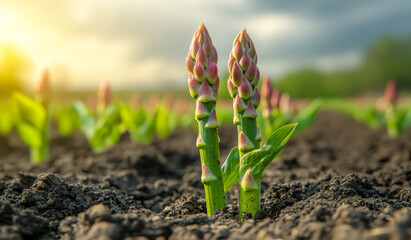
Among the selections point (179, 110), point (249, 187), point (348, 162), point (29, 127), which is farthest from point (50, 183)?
point (179, 110)

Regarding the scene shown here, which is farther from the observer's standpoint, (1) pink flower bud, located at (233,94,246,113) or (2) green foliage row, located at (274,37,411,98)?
(2) green foliage row, located at (274,37,411,98)

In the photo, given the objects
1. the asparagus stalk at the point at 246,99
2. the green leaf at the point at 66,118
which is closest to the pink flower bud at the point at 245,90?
the asparagus stalk at the point at 246,99

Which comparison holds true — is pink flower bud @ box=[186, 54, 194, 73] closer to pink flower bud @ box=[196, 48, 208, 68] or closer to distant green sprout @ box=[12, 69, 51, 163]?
pink flower bud @ box=[196, 48, 208, 68]

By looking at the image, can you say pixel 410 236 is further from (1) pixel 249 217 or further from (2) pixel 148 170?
(2) pixel 148 170

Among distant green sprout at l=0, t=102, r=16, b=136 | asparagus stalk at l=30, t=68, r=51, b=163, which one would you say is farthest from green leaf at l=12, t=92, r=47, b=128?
distant green sprout at l=0, t=102, r=16, b=136

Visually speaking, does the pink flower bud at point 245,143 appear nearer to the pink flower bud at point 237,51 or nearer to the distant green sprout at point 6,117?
the pink flower bud at point 237,51

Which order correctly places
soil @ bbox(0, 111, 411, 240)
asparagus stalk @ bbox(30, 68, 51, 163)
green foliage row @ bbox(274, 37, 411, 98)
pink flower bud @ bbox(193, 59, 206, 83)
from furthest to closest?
green foliage row @ bbox(274, 37, 411, 98) < asparagus stalk @ bbox(30, 68, 51, 163) < pink flower bud @ bbox(193, 59, 206, 83) < soil @ bbox(0, 111, 411, 240)

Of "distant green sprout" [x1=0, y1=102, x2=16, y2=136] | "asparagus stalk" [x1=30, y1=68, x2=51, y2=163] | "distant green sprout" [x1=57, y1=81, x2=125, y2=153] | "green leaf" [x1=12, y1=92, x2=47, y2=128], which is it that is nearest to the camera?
"green leaf" [x1=12, y1=92, x2=47, y2=128]

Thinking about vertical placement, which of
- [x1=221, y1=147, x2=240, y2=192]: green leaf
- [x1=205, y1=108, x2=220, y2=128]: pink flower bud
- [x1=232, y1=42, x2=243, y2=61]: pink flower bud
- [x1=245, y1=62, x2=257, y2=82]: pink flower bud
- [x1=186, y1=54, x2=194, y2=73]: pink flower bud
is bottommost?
[x1=221, y1=147, x2=240, y2=192]: green leaf

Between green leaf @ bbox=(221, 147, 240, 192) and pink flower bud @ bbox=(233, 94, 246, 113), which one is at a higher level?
pink flower bud @ bbox=(233, 94, 246, 113)
